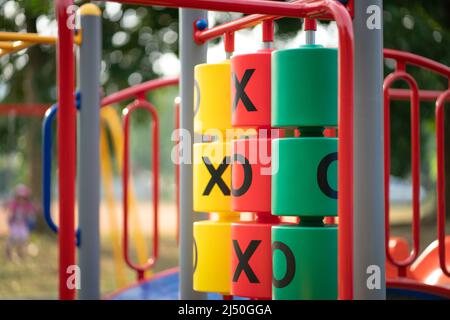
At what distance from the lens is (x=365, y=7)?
294 cm

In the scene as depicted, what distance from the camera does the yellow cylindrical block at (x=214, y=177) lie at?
138 inches

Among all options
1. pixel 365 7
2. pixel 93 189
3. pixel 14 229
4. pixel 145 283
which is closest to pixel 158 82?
pixel 145 283

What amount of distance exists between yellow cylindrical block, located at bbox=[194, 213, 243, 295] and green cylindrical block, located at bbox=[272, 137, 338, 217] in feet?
1.76

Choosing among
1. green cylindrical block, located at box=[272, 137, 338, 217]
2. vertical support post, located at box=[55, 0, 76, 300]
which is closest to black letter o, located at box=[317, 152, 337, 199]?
green cylindrical block, located at box=[272, 137, 338, 217]

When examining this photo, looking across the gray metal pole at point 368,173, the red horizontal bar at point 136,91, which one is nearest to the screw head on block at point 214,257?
the gray metal pole at point 368,173

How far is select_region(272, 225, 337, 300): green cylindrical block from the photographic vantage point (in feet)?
9.86

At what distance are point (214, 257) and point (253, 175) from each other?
0.46 meters

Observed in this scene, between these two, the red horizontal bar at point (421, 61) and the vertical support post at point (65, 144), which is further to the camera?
the red horizontal bar at point (421, 61)

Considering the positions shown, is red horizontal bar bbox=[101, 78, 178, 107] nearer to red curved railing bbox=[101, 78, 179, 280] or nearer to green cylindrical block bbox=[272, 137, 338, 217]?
red curved railing bbox=[101, 78, 179, 280]

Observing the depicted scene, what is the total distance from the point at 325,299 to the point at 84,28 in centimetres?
167

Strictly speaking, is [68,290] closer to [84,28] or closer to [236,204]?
[236,204]

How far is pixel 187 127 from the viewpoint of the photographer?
396 cm

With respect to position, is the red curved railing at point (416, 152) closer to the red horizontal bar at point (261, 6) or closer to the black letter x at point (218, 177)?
the black letter x at point (218, 177)
